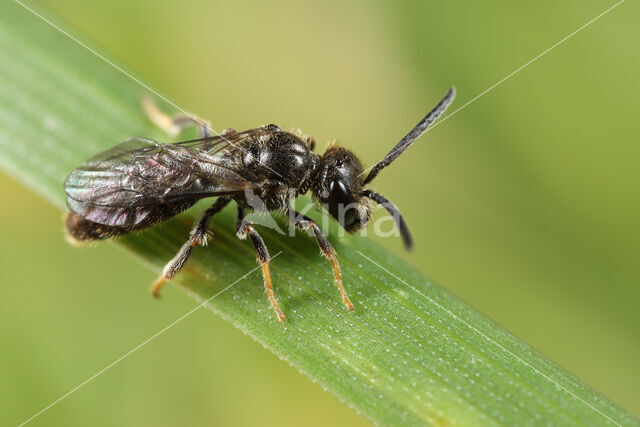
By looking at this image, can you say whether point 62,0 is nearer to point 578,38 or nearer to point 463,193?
point 463,193

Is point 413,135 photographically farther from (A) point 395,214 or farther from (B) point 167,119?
(B) point 167,119

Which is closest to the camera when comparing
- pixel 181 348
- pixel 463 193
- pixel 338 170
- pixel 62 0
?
pixel 338 170

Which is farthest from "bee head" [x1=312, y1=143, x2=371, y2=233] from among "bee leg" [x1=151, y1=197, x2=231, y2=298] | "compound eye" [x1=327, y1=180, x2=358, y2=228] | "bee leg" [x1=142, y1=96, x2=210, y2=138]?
"bee leg" [x1=142, y1=96, x2=210, y2=138]

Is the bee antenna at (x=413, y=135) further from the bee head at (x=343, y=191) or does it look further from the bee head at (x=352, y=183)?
the bee head at (x=343, y=191)

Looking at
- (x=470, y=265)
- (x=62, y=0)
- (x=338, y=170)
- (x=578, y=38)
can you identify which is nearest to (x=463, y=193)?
(x=470, y=265)

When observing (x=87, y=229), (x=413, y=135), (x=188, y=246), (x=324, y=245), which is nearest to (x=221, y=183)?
(x=188, y=246)

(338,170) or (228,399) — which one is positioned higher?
(338,170)
